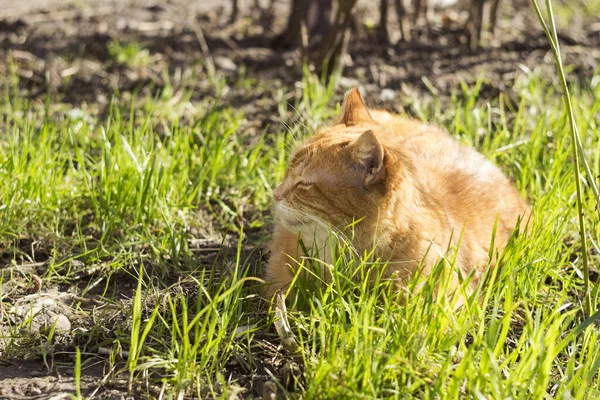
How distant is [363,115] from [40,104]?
90.4 inches

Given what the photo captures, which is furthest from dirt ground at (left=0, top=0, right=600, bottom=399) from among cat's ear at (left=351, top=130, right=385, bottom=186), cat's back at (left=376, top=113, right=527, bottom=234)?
cat's ear at (left=351, top=130, right=385, bottom=186)

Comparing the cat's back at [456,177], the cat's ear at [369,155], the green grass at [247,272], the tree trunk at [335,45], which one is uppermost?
the tree trunk at [335,45]

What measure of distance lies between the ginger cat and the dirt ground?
142 centimetres

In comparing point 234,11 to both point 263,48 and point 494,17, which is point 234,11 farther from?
point 494,17

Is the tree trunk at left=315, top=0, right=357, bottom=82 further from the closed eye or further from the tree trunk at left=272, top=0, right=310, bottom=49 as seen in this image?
the closed eye

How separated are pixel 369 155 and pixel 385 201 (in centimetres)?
17

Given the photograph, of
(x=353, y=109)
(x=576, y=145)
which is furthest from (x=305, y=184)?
(x=576, y=145)

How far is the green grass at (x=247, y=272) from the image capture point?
215cm

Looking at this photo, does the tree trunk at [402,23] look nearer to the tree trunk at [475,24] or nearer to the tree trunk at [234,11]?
the tree trunk at [475,24]

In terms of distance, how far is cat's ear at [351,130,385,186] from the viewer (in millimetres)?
2396

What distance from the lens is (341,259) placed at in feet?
7.93

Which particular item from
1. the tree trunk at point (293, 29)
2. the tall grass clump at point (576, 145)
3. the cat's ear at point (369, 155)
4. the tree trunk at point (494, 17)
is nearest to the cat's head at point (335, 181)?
the cat's ear at point (369, 155)

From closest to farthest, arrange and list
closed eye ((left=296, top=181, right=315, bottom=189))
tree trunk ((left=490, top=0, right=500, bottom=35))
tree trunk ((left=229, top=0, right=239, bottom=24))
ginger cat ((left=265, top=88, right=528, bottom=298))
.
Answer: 1. ginger cat ((left=265, top=88, right=528, bottom=298))
2. closed eye ((left=296, top=181, right=315, bottom=189))
3. tree trunk ((left=490, top=0, right=500, bottom=35))
4. tree trunk ((left=229, top=0, right=239, bottom=24))

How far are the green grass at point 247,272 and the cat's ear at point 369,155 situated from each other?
26cm
